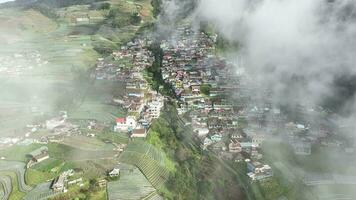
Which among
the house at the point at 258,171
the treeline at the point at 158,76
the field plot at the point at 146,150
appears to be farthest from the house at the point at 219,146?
the treeline at the point at 158,76

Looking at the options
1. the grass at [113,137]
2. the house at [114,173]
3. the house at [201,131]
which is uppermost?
the house at [201,131]

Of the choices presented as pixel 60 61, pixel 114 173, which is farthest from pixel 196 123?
pixel 60 61

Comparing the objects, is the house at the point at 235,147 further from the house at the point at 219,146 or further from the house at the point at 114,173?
the house at the point at 114,173

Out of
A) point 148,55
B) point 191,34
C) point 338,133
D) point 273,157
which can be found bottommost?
point 273,157

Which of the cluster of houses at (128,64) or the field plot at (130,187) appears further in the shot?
the cluster of houses at (128,64)

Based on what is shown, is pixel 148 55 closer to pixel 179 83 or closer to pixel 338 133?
pixel 179 83

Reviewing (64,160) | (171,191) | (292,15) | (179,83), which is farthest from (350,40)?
(64,160)

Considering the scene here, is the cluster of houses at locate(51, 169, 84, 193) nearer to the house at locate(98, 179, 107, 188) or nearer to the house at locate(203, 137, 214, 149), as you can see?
the house at locate(98, 179, 107, 188)
